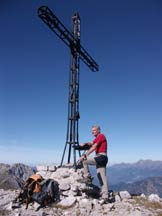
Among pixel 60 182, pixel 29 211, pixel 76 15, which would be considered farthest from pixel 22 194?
pixel 76 15

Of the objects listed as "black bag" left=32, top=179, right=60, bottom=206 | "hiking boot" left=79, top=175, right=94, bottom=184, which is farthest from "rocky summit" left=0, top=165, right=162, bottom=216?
"black bag" left=32, top=179, right=60, bottom=206

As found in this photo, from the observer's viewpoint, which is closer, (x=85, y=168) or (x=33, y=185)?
(x=33, y=185)

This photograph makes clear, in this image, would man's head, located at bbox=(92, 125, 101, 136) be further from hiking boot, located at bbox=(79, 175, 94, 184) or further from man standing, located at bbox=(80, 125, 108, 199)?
hiking boot, located at bbox=(79, 175, 94, 184)

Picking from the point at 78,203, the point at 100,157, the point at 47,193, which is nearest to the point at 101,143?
the point at 100,157

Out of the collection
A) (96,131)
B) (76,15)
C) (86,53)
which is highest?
(76,15)

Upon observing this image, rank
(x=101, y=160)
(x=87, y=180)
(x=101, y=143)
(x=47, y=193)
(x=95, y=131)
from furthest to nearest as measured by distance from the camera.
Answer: (x=87, y=180)
(x=95, y=131)
(x=101, y=143)
(x=101, y=160)
(x=47, y=193)

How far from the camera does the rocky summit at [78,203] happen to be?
29.0ft

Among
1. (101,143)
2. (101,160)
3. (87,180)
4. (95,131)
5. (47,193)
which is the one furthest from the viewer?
(87,180)

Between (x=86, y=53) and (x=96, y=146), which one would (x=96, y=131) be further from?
(x=86, y=53)

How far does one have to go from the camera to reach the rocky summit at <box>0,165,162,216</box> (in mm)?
8836

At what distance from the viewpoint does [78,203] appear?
9.77 meters

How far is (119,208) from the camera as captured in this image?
9695mm

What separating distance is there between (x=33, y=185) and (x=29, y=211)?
4.90 ft

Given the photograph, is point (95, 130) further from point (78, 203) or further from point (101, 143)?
point (78, 203)
